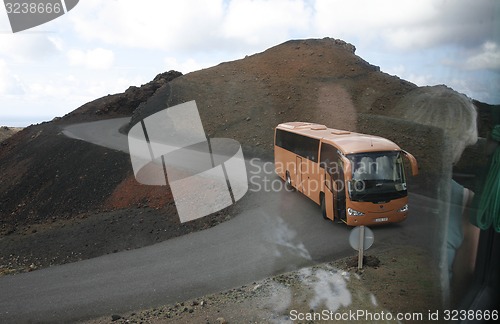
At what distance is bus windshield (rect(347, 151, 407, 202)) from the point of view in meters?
12.0

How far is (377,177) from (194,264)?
649cm

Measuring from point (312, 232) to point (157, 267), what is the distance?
17.4ft

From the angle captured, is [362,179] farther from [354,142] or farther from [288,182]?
[288,182]

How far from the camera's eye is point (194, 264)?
478 inches

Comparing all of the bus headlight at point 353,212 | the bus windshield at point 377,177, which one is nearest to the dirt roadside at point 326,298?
the bus headlight at point 353,212

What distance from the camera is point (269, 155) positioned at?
1013 inches

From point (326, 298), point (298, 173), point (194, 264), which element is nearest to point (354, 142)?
point (298, 173)

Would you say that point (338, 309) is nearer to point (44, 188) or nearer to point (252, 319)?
point (252, 319)

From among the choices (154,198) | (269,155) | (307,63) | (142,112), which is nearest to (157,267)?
A: (154,198)

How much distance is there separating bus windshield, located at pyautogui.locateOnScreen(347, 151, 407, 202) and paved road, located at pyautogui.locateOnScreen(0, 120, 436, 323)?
1.16m

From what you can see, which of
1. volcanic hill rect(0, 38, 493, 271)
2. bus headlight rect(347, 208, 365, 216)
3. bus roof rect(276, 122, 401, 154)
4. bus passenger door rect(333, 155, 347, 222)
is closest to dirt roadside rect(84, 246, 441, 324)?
bus headlight rect(347, 208, 365, 216)

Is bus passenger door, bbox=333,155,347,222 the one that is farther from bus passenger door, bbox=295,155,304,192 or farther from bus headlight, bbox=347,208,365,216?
bus passenger door, bbox=295,155,304,192

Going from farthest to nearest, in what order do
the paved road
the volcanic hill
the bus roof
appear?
the volcanic hill → the bus roof → the paved road

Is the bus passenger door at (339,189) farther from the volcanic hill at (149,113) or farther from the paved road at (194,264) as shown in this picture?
the volcanic hill at (149,113)
